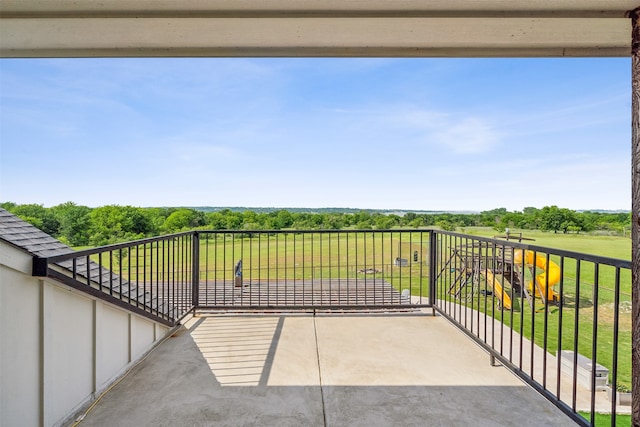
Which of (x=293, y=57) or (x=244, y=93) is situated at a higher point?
(x=244, y=93)

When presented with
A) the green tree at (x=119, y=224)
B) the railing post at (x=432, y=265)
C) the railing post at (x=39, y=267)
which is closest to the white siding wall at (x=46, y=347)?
the railing post at (x=39, y=267)

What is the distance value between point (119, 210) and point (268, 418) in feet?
33.0

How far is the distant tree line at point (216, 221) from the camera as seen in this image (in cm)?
536

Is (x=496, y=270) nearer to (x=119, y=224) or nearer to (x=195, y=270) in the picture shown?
(x=195, y=270)

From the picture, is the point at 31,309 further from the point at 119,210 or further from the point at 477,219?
the point at 477,219

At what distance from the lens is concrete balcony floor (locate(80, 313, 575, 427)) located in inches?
65.8

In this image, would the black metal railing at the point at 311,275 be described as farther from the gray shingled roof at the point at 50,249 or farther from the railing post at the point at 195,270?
the gray shingled roof at the point at 50,249

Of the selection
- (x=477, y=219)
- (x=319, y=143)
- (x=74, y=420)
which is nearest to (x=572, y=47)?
(x=74, y=420)

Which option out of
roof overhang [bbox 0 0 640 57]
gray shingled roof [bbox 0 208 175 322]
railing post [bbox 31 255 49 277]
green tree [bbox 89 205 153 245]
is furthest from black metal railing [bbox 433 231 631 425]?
green tree [bbox 89 205 153 245]

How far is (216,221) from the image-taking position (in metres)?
7.18

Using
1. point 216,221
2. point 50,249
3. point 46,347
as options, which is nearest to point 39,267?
point 50,249

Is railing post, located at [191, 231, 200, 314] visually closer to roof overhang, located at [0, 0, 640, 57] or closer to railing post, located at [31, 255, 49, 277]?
railing post, located at [31, 255, 49, 277]

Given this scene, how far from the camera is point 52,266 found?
151 centimetres

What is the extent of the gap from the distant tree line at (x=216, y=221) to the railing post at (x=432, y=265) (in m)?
0.44
